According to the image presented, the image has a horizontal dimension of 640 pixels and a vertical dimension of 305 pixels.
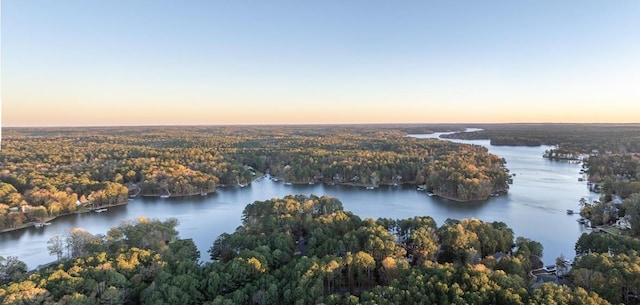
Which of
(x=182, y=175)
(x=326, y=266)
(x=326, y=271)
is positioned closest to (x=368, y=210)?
(x=326, y=266)

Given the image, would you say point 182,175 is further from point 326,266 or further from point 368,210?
point 326,266

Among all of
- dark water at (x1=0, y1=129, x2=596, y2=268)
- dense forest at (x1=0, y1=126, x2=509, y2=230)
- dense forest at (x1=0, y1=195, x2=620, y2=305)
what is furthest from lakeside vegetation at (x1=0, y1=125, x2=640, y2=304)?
dense forest at (x1=0, y1=126, x2=509, y2=230)

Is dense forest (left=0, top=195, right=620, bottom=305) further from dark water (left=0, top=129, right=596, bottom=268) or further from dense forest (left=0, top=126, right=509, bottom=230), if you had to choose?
dense forest (left=0, top=126, right=509, bottom=230)

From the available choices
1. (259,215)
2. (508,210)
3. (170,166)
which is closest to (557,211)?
(508,210)

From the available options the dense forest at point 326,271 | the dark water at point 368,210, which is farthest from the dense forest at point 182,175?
the dense forest at point 326,271

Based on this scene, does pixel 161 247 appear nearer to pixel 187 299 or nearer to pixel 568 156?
pixel 187 299
